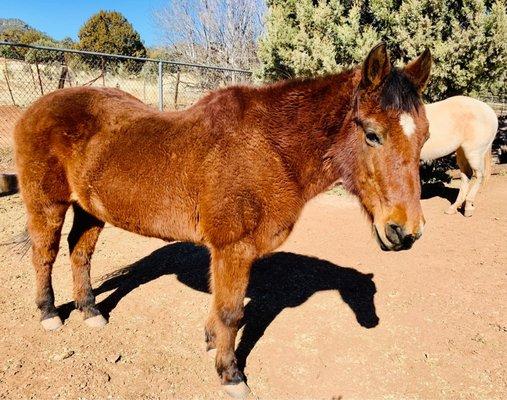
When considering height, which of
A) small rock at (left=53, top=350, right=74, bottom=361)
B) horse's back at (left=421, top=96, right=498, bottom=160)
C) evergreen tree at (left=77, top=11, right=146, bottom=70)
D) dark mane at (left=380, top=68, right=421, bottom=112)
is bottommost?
small rock at (left=53, top=350, right=74, bottom=361)

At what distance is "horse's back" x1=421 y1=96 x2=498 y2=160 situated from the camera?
6.79 metres

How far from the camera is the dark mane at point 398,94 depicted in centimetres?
209

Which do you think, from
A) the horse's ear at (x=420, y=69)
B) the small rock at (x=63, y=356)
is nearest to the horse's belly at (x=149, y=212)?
the small rock at (x=63, y=356)

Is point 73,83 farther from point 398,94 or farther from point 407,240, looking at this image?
point 407,240

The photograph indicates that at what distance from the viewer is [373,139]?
2205 millimetres

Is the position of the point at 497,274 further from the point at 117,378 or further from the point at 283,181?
the point at 117,378

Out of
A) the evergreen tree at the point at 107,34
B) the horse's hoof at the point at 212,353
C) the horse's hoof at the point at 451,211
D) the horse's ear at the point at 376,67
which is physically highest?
the evergreen tree at the point at 107,34

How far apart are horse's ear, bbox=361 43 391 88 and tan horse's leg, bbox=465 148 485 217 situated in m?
5.62

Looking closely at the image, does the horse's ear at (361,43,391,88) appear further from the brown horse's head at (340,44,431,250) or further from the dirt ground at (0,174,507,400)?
the dirt ground at (0,174,507,400)

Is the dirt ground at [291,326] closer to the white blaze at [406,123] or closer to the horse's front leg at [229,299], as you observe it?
the horse's front leg at [229,299]

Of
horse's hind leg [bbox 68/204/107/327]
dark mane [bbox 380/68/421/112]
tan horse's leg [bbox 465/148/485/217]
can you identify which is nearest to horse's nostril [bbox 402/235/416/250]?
dark mane [bbox 380/68/421/112]

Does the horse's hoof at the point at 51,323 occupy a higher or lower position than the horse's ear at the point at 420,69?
lower

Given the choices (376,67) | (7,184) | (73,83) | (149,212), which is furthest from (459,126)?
→ (73,83)

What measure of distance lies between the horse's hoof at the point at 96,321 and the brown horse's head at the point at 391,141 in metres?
2.71
